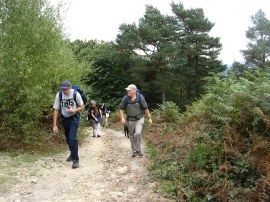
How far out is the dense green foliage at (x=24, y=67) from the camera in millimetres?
9672

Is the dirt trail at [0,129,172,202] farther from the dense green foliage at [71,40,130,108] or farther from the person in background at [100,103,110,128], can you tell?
the dense green foliage at [71,40,130,108]

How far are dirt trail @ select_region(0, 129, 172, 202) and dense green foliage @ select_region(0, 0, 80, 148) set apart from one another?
5.09 feet

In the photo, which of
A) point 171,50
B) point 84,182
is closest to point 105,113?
point 171,50

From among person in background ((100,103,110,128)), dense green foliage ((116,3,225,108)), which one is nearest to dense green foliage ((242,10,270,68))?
dense green foliage ((116,3,225,108))

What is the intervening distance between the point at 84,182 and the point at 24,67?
4.31 metres

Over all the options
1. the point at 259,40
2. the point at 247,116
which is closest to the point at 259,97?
the point at 247,116

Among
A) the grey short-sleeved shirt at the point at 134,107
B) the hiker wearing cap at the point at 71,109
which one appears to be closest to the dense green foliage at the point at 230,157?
the grey short-sleeved shirt at the point at 134,107

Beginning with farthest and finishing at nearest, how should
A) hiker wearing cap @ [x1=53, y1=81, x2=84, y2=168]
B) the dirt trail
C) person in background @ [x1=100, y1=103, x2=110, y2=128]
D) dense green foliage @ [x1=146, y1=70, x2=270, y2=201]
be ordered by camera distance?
person in background @ [x1=100, y1=103, x2=110, y2=128], hiker wearing cap @ [x1=53, y1=81, x2=84, y2=168], the dirt trail, dense green foliage @ [x1=146, y1=70, x2=270, y2=201]

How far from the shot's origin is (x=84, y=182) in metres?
7.11

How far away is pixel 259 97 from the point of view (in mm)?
6836

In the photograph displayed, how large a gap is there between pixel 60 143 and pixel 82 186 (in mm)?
5217

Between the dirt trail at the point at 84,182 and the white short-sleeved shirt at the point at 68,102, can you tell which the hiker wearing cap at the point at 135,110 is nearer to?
the dirt trail at the point at 84,182

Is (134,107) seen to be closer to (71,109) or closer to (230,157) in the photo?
(71,109)

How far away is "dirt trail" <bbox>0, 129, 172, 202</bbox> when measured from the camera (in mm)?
6129
